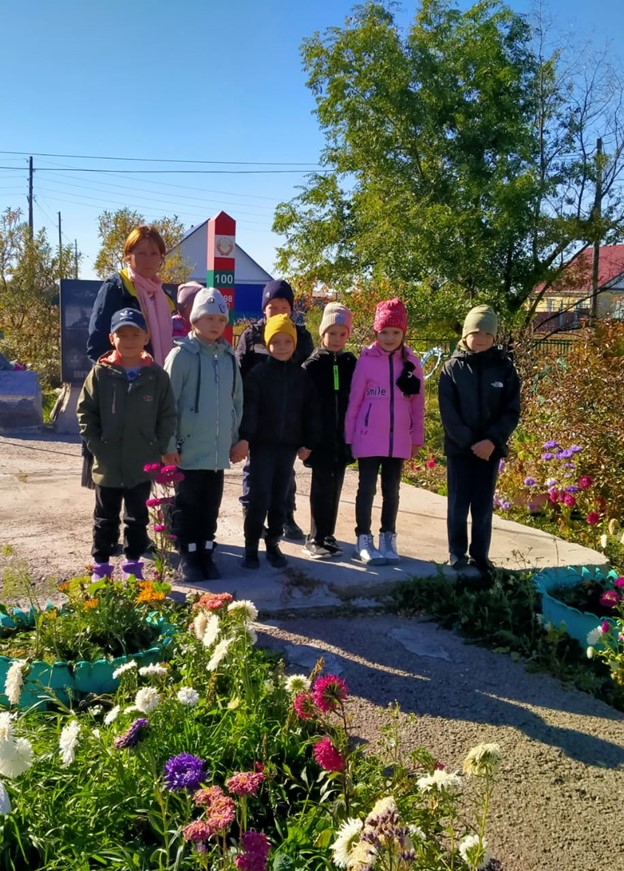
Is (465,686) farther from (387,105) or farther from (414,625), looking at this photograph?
(387,105)

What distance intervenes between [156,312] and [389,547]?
6.76 ft

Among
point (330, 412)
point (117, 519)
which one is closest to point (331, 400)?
point (330, 412)

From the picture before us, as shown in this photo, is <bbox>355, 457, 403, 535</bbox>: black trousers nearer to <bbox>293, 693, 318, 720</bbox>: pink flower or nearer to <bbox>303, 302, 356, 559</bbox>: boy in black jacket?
<bbox>303, 302, 356, 559</bbox>: boy in black jacket

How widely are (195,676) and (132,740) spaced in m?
0.98

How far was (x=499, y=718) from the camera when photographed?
3059mm

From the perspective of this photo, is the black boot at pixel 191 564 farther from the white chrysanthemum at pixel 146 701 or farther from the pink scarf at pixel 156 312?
the white chrysanthemum at pixel 146 701

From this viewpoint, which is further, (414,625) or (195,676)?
(414,625)

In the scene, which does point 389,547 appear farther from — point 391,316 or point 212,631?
point 212,631

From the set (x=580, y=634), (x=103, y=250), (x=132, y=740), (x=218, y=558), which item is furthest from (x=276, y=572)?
(x=103, y=250)

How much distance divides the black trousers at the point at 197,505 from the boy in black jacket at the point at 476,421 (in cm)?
145

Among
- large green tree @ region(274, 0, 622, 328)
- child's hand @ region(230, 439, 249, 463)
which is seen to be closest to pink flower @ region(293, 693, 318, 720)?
child's hand @ region(230, 439, 249, 463)

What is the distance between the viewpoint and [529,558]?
4.93m

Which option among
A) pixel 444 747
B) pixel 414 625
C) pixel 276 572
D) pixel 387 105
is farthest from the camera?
pixel 387 105

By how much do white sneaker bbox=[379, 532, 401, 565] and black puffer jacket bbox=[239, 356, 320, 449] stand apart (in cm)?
85
